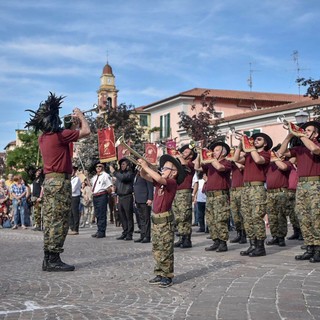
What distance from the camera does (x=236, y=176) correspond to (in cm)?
1152

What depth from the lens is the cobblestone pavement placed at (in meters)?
5.32

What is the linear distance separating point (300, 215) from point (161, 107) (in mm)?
52162

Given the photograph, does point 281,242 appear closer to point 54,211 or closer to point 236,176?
point 236,176

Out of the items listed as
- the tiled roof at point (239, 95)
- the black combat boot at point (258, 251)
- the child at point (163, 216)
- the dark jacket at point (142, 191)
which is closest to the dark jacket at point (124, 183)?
the dark jacket at point (142, 191)

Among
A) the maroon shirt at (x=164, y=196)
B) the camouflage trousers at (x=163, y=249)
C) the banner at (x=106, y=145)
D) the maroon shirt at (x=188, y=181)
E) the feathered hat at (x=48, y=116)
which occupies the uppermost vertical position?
the banner at (x=106, y=145)

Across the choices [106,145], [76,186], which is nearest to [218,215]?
[76,186]

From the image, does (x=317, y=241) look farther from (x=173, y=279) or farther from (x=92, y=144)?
(x=92, y=144)

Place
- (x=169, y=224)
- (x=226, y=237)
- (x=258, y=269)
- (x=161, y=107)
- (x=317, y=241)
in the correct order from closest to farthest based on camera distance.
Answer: (x=169, y=224), (x=258, y=269), (x=317, y=241), (x=226, y=237), (x=161, y=107)

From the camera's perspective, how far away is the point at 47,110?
8.16 metres

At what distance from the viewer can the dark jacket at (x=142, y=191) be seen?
12.7m

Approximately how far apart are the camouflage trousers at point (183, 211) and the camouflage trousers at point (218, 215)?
0.64 metres

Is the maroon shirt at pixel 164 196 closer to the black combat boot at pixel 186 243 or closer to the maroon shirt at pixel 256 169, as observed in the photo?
the maroon shirt at pixel 256 169

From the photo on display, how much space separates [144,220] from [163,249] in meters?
5.84

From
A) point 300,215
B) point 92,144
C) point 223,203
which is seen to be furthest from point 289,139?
point 92,144
